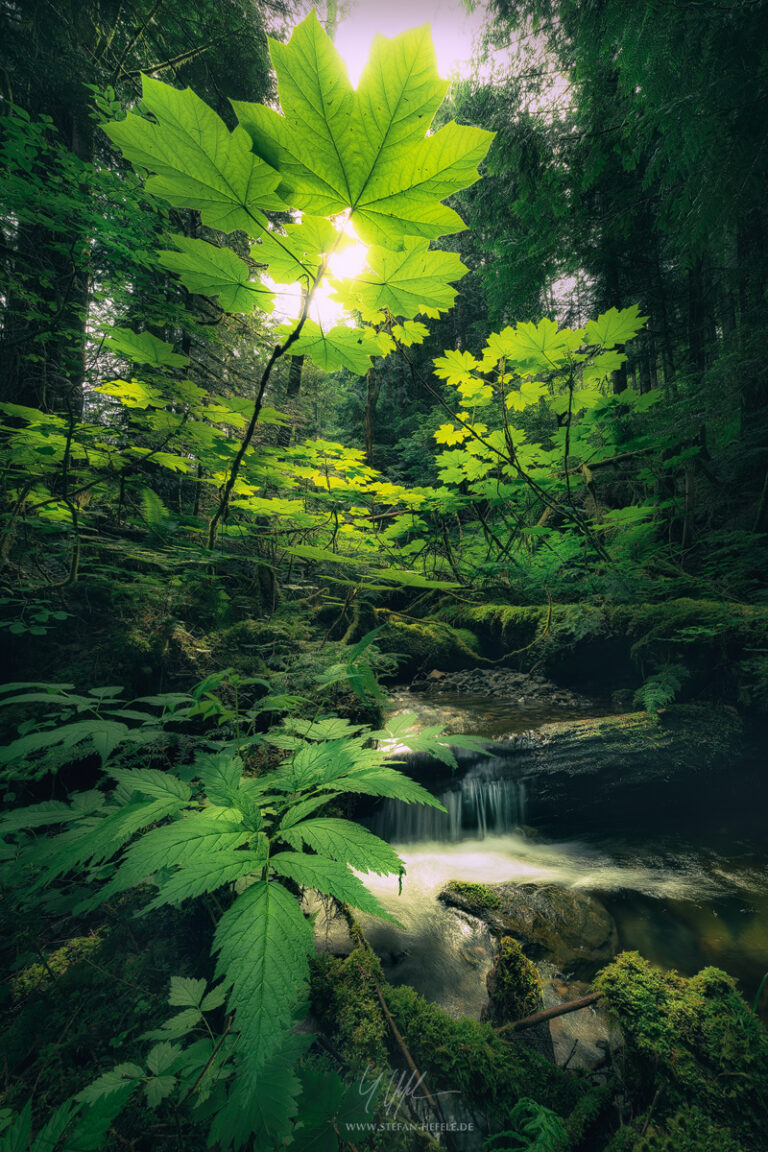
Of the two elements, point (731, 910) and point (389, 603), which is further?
point (389, 603)

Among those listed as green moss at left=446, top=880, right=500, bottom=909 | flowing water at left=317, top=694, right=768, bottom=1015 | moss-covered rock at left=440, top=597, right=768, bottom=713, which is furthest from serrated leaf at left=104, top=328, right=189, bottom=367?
green moss at left=446, top=880, right=500, bottom=909

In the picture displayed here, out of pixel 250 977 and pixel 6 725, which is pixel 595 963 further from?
pixel 6 725

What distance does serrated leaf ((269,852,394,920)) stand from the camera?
0.71 m

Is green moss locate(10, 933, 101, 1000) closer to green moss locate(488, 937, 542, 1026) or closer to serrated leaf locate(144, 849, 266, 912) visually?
serrated leaf locate(144, 849, 266, 912)

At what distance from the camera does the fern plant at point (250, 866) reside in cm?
63

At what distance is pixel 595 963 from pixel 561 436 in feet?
12.8

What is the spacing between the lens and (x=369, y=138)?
2.23 feet

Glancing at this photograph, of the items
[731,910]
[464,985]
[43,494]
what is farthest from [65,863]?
[731,910]

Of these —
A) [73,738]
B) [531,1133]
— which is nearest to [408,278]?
[73,738]

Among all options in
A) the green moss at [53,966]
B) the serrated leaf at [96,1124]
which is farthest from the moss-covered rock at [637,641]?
the serrated leaf at [96,1124]

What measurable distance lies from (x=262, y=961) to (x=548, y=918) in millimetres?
2939

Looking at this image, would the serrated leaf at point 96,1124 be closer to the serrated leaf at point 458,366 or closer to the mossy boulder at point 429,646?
the serrated leaf at point 458,366

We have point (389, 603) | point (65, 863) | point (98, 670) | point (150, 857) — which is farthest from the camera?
point (389, 603)

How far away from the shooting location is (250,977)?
62cm
